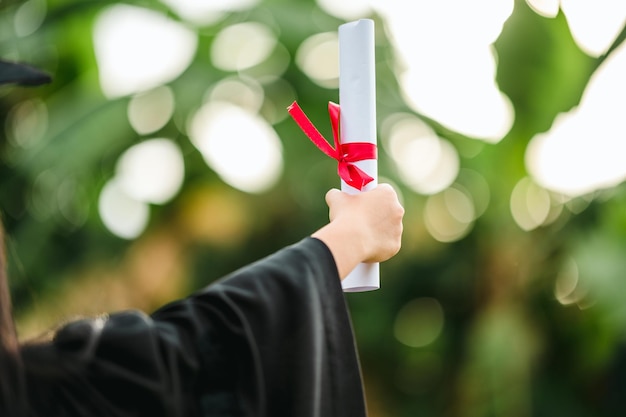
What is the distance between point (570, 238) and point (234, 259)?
3.44ft

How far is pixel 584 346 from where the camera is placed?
111 inches

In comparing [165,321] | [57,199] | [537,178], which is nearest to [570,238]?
[537,178]

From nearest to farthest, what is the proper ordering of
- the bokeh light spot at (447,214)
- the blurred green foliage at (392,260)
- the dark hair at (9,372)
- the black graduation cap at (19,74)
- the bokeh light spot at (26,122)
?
the dark hair at (9,372)
the black graduation cap at (19,74)
the blurred green foliage at (392,260)
the bokeh light spot at (447,214)
the bokeh light spot at (26,122)

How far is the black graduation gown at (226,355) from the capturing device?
2.71 feet

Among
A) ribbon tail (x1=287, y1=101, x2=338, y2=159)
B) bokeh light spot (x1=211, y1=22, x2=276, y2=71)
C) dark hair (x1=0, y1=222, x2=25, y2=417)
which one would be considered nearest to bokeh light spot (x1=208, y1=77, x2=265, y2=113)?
bokeh light spot (x1=211, y1=22, x2=276, y2=71)

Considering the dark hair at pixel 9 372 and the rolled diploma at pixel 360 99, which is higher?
the rolled diploma at pixel 360 99

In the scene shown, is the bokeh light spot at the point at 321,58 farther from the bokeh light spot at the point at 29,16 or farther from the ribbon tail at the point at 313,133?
the ribbon tail at the point at 313,133

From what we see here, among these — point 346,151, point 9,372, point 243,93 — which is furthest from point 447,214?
point 9,372

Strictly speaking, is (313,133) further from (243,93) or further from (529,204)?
(243,93)

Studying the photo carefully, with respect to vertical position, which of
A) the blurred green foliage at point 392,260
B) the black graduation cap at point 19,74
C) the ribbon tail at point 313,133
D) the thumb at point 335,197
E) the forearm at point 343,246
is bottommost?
the blurred green foliage at point 392,260

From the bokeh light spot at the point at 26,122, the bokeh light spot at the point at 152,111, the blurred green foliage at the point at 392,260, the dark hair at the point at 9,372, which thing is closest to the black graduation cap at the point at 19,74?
the dark hair at the point at 9,372

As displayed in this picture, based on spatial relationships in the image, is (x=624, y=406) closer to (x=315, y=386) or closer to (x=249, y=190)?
(x=249, y=190)

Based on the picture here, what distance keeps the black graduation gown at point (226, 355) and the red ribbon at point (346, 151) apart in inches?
3.6

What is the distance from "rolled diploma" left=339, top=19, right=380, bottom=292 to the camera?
101 centimetres
